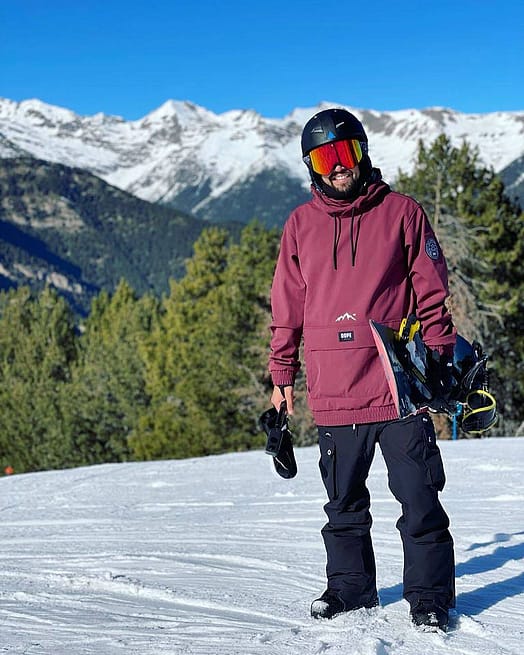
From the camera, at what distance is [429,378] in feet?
10.1

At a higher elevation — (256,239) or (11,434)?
(256,239)

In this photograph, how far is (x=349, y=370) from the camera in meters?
3.18

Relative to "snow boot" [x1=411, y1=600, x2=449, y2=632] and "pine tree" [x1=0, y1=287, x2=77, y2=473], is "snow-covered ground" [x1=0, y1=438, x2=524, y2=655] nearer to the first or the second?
"snow boot" [x1=411, y1=600, x2=449, y2=632]

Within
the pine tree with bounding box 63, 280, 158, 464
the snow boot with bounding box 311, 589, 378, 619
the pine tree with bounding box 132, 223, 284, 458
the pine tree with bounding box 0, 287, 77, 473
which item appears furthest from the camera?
the pine tree with bounding box 0, 287, 77, 473

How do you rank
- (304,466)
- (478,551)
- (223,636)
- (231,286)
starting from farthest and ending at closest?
(231,286) < (304,466) < (478,551) < (223,636)

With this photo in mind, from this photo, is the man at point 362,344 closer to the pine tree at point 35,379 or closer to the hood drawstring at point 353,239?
the hood drawstring at point 353,239

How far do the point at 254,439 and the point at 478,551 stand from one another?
2331cm

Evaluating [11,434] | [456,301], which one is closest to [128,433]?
[11,434]

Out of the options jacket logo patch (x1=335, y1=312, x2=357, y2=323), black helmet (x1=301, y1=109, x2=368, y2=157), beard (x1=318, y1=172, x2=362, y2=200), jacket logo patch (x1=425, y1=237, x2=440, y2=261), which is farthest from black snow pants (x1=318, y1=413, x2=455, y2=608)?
black helmet (x1=301, y1=109, x2=368, y2=157)

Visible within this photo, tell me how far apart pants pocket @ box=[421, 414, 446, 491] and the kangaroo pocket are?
168 mm

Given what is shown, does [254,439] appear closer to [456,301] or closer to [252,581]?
[456,301]

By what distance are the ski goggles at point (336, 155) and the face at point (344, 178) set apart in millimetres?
15

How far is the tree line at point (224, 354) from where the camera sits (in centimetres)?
2527

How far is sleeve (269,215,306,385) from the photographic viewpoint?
11.2ft
